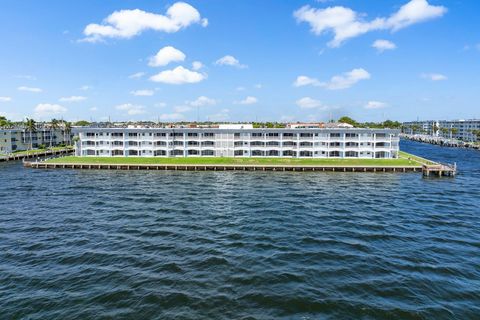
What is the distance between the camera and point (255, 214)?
53.4 m

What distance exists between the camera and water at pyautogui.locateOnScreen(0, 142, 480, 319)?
27.7 m

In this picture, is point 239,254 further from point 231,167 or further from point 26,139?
point 26,139

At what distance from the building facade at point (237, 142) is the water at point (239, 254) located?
46.0 meters

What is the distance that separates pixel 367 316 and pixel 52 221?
149 ft

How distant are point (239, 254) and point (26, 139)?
502 ft

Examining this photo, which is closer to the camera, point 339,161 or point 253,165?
point 253,165

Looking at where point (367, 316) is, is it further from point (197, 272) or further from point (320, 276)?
point (197, 272)

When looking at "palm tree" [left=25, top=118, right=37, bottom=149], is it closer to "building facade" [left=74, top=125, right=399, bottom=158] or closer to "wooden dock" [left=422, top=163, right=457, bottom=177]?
"building facade" [left=74, top=125, right=399, bottom=158]

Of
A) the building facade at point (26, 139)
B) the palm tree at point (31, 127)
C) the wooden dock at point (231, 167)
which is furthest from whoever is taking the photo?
the palm tree at point (31, 127)

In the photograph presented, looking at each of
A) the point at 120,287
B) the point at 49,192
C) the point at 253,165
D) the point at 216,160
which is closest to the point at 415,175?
the point at 253,165

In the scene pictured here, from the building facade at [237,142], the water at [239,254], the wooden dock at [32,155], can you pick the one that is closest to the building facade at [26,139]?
the wooden dock at [32,155]

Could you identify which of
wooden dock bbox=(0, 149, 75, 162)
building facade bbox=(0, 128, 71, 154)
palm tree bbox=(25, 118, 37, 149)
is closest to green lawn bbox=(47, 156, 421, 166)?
wooden dock bbox=(0, 149, 75, 162)

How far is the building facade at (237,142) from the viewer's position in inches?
4560

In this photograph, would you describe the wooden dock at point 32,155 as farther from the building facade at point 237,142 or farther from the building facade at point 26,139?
the building facade at point 237,142
